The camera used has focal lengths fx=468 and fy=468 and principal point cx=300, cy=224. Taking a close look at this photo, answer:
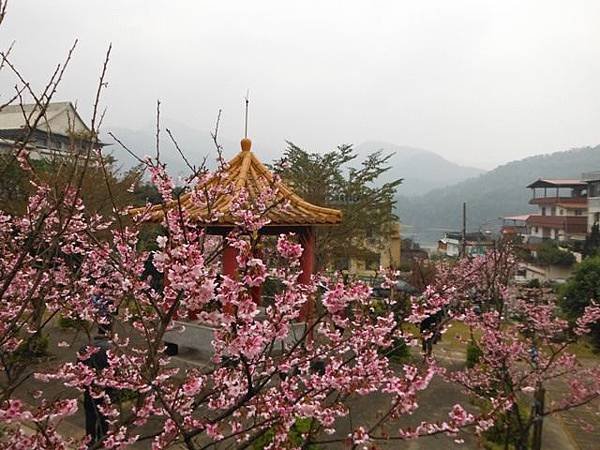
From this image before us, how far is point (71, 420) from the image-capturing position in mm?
6973

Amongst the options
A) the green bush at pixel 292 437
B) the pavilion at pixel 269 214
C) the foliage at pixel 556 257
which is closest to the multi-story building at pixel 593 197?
the foliage at pixel 556 257

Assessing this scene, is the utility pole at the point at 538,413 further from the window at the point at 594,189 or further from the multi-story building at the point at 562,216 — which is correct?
the multi-story building at the point at 562,216

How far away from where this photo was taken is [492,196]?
413 ft

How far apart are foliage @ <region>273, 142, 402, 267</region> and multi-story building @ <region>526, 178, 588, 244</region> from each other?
21.9 metres

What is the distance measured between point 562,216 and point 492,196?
3695 inches

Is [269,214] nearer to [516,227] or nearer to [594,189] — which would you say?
[594,189]

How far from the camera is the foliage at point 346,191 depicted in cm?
1767

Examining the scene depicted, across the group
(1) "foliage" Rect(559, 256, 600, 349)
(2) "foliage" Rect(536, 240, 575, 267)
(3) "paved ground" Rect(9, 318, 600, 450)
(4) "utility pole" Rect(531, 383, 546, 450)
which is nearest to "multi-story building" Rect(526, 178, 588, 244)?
(2) "foliage" Rect(536, 240, 575, 267)

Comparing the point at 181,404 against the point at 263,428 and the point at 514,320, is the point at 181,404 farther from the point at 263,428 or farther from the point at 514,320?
the point at 514,320

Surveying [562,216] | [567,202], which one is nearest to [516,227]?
[567,202]

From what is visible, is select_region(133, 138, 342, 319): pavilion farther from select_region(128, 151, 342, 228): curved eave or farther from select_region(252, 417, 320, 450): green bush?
select_region(252, 417, 320, 450): green bush

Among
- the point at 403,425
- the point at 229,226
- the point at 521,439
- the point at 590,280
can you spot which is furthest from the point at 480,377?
the point at 590,280

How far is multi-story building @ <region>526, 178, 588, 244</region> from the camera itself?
3459cm

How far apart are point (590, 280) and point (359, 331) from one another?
568 inches
